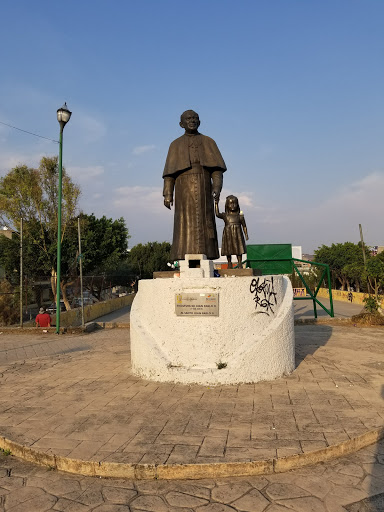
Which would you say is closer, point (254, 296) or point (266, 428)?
point (266, 428)

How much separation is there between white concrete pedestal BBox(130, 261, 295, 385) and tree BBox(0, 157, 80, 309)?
18112mm

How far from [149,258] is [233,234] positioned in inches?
1406

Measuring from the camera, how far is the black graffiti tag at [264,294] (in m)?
5.47

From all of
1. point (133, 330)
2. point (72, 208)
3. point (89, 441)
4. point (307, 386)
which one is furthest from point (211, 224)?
point (72, 208)

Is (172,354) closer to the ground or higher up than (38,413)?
higher up

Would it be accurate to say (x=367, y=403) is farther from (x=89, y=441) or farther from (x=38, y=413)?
(x=38, y=413)

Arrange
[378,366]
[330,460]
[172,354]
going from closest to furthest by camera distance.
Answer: [330,460]
[172,354]
[378,366]

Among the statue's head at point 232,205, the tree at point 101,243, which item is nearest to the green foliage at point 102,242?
the tree at point 101,243

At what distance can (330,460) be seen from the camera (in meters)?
3.28

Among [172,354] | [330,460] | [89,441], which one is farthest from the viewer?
[172,354]

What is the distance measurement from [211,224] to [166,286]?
4.57 feet

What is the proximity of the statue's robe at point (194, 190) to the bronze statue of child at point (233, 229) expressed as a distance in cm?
299

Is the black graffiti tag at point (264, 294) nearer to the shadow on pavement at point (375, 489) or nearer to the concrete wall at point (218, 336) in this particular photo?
the concrete wall at point (218, 336)

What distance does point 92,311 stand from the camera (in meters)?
19.9
